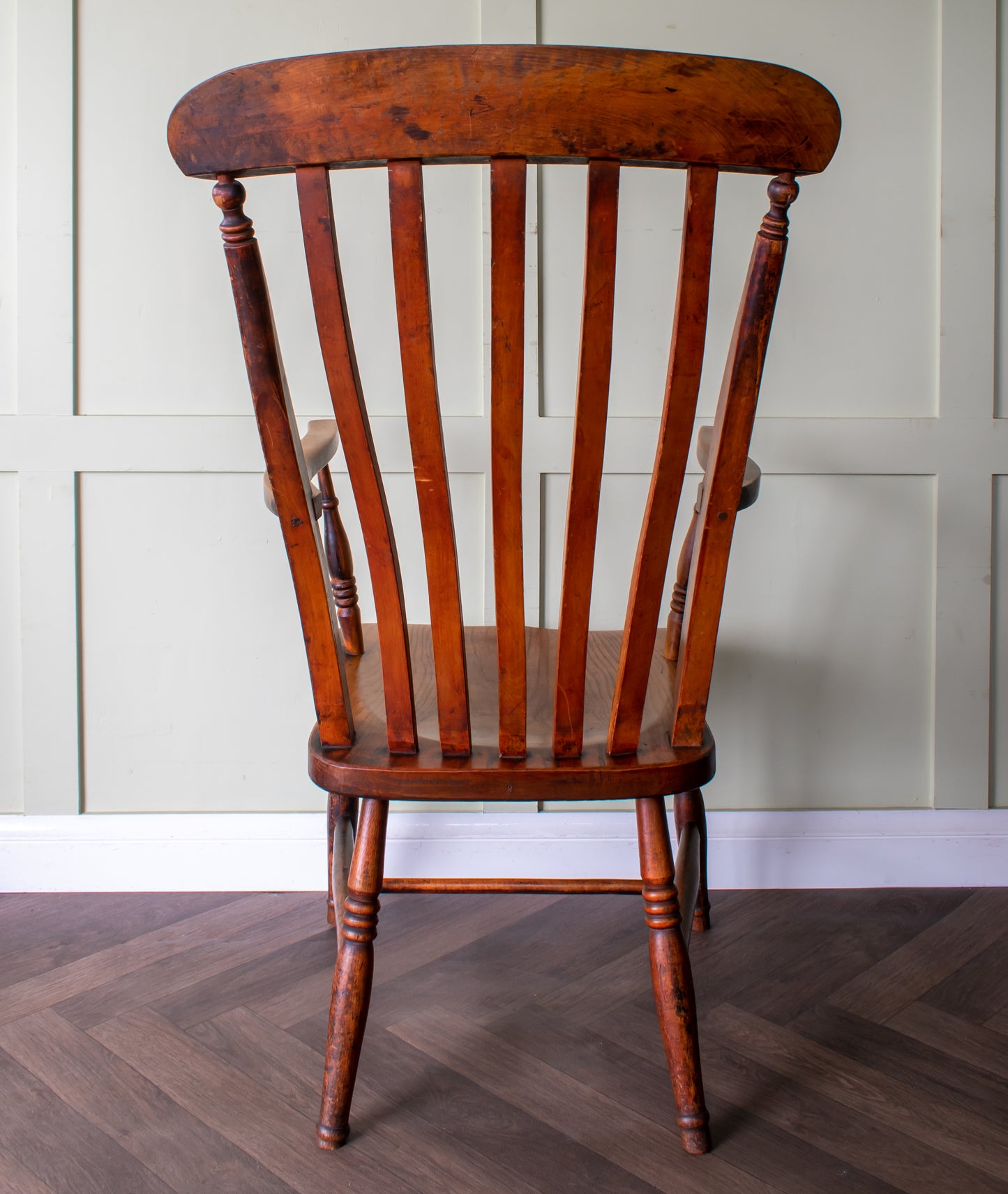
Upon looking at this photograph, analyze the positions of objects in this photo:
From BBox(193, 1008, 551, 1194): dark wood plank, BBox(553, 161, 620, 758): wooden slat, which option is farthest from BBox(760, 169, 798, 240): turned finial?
BBox(193, 1008, 551, 1194): dark wood plank

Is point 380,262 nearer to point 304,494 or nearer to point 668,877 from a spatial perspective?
point 304,494

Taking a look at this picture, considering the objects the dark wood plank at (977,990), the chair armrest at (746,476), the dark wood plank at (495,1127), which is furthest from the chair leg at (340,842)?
the dark wood plank at (977,990)

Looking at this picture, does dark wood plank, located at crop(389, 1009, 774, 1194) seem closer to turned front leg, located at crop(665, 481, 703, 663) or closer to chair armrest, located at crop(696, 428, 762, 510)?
turned front leg, located at crop(665, 481, 703, 663)

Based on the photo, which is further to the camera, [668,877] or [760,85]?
[668,877]

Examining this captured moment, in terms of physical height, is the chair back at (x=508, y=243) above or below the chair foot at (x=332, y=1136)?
above

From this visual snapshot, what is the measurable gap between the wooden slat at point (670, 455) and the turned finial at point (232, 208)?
1.16ft

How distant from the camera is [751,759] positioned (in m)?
1.71

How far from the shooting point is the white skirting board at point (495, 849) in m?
1.68

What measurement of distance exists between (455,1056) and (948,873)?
954 mm

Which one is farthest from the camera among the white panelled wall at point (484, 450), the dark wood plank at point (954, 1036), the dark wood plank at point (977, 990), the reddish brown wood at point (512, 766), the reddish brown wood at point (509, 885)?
the white panelled wall at point (484, 450)

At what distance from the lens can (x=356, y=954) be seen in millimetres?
1009

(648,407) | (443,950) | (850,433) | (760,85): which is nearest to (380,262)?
(648,407)

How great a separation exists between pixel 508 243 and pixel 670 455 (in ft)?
0.74

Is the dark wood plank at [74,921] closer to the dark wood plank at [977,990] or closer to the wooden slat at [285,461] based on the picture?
the wooden slat at [285,461]
